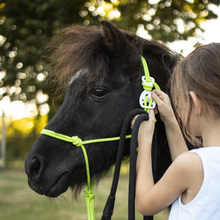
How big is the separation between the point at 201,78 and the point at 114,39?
623mm

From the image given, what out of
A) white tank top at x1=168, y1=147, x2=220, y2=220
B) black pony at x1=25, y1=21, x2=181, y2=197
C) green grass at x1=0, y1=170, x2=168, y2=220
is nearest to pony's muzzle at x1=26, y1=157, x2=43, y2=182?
black pony at x1=25, y1=21, x2=181, y2=197

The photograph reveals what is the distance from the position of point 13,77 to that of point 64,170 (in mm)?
2228

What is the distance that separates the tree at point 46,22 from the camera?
273cm

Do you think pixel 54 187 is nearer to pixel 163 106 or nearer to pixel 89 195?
pixel 89 195

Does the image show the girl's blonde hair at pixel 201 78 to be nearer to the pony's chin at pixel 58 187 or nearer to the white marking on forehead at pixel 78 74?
the white marking on forehead at pixel 78 74

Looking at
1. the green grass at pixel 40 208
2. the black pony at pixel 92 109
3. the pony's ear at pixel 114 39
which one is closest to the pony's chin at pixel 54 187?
the black pony at pixel 92 109

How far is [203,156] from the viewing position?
825 mm

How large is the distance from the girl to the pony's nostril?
23.2 inches

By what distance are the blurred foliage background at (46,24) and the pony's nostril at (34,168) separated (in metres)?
1.29

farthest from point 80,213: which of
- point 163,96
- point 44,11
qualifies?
point 163,96

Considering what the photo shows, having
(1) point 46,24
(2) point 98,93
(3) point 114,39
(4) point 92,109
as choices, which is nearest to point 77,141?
(4) point 92,109

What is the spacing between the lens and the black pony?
1237 millimetres

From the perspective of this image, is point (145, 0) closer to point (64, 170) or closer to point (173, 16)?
point (173, 16)

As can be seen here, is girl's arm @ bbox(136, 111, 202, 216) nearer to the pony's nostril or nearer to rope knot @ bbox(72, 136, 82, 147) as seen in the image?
rope knot @ bbox(72, 136, 82, 147)
